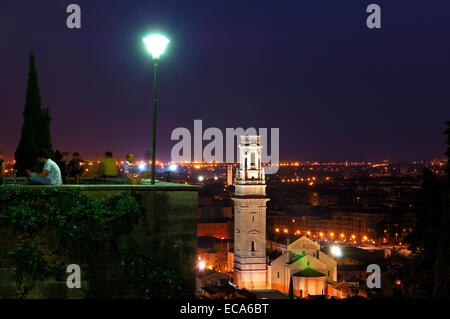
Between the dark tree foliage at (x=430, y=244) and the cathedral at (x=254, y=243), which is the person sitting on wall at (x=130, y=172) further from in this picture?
the cathedral at (x=254, y=243)

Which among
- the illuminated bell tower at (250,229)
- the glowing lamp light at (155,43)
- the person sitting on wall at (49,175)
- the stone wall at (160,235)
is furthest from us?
the illuminated bell tower at (250,229)

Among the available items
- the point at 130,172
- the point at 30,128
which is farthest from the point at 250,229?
the point at 130,172

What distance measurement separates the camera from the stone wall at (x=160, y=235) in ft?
28.4

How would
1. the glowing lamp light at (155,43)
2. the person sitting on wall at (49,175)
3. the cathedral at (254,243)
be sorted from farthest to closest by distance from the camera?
the cathedral at (254,243) → the glowing lamp light at (155,43) → the person sitting on wall at (49,175)

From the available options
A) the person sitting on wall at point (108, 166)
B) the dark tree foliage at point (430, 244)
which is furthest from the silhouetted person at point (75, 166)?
the dark tree foliage at point (430, 244)

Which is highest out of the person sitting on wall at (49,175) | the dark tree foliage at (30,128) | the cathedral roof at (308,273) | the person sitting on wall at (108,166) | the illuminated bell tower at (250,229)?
the dark tree foliage at (30,128)

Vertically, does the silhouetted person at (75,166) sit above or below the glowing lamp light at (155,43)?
below

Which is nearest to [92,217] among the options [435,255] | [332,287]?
[435,255]

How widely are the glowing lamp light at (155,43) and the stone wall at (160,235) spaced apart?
223 centimetres

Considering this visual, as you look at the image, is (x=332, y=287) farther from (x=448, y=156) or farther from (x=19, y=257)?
(x=19, y=257)

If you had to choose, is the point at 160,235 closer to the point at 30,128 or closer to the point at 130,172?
the point at 130,172

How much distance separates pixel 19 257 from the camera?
27.3ft
